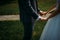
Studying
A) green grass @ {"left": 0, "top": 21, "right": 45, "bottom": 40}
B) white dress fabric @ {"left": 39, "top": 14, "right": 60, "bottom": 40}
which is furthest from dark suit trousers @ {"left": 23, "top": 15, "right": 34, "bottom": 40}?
green grass @ {"left": 0, "top": 21, "right": 45, "bottom": 40}

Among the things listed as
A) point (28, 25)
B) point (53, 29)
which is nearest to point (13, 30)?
point (28, 25)

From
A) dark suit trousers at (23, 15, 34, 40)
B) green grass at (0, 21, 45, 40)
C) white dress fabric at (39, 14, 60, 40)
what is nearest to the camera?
white dress fabric at (39, 14, 60, 40)

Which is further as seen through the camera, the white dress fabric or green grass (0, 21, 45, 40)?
green grass (0, 21, 45, 40)

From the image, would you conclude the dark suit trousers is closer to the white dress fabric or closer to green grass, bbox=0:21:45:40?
the white dress fabric

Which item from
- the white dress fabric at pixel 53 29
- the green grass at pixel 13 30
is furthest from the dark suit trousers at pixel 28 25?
the green grass at pixel 13 30

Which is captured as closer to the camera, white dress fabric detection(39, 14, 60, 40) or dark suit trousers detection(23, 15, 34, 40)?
white dress fabric detection(39, 14, 60, 40)

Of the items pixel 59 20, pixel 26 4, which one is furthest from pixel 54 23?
pixel 26 4

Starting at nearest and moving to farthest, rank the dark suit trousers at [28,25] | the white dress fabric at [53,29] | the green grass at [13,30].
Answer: the white dress fabric at [53,29], the dark suit trousers at [28,25], the green grass at [13,30]

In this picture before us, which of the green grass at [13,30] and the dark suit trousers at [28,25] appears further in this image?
the green grass at [13,30]

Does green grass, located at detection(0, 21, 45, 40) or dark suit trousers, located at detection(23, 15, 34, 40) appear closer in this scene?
dark suit trousers, located at detection(23, 15, 34, 40)

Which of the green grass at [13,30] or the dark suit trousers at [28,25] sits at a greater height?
the dark suit trousers at [28,25]

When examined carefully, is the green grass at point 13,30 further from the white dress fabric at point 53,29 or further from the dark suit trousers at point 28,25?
the white dress fabric at point 53,29

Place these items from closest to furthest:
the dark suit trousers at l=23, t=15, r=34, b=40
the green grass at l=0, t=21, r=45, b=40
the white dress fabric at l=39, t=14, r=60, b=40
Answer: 1. the white dress fabric at l=39, t=14, r=60, b=40
2. the dark suit trousers at l=23, t=15, r=34, b=40
3. the green grass at l=0, t=21, r=45, b=40

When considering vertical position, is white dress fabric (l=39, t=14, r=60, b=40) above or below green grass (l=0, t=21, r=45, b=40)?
above
